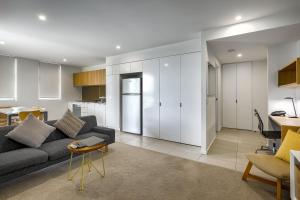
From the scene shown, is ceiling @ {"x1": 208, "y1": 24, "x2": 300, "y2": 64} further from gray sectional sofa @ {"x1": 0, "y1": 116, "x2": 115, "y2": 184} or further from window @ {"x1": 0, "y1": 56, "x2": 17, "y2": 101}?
window @ {"x1": 0, "y1": 56, "x2": 17, "y2": 101}

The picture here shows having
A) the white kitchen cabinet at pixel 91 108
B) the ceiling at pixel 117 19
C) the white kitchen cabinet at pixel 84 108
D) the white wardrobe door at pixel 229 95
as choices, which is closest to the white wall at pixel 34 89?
the white kitchen cabinet at pixel 84 108

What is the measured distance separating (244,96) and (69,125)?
5.56 m

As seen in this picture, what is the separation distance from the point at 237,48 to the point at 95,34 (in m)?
3.44

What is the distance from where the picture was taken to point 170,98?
14.1 ft

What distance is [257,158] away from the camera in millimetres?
2182

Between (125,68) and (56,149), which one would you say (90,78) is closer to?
(125,68)

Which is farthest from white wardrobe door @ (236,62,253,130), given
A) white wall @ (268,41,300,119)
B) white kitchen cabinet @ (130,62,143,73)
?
white kitchen cabinet @ (130,62,143,73)

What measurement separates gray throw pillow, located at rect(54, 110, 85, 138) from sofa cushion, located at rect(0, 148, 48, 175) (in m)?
0.72

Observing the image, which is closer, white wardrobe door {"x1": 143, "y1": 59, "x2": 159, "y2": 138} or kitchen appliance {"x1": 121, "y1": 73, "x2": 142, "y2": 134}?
white wardrobe door {"x1": 143, "y1": 59, "x2": 159, "y2": 138}

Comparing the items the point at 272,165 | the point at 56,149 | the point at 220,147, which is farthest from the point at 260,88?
the point at 56,149

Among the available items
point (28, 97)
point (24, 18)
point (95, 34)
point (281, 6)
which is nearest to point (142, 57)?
point (95, 34)

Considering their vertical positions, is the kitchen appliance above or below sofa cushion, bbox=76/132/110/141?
above

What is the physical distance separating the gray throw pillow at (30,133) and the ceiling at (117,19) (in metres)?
1.82

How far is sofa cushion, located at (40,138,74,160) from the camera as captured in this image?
8.17 feet
